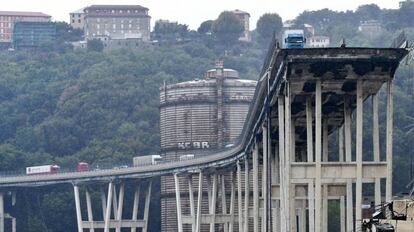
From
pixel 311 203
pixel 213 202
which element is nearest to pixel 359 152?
pixel 311 203

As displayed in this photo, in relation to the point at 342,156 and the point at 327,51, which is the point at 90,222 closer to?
the point at 342,156

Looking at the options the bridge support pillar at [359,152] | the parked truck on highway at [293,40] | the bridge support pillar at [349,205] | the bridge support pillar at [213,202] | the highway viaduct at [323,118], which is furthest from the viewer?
the bridge support pillar at [213,202]

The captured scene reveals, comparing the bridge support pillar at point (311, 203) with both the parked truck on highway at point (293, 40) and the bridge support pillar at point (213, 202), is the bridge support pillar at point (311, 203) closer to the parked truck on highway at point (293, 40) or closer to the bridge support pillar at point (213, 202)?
the parked truck on highway at point (293, 40)

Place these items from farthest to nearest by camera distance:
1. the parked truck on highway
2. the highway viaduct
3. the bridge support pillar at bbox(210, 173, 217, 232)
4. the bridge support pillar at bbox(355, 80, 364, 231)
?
the bridge support pillar at bbox(210, 173, 217, 232)
the parked truck on highway
the bridge support pillar at bbox(355, 80, 364, 231)
the highway viaduct

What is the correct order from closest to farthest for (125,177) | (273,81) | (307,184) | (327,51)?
(327,51), (307,184), (273,81), (125,177)

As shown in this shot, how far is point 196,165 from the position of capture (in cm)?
17838

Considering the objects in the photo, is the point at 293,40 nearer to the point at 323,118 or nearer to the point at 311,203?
the point at 311,203

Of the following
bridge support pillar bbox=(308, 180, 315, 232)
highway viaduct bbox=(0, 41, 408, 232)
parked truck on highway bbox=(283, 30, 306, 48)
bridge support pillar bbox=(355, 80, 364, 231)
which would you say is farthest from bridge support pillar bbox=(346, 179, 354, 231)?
parked truck on highway bbox=(283, 30, 306, 48)

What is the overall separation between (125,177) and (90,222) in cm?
737

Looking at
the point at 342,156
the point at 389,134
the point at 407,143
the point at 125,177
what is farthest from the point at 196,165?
the point at 389,134

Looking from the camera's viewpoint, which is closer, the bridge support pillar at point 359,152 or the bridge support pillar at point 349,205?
the bridge support pillar at point 359,152

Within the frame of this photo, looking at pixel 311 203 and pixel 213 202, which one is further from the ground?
pixel 311 203

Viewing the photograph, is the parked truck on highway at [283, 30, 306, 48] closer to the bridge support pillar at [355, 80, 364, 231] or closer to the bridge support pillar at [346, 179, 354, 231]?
the bridge support pillar at [355, 80, 364, 231]

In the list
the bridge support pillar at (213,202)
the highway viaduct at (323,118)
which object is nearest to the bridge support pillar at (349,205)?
the highway viaduct at (323,118)
